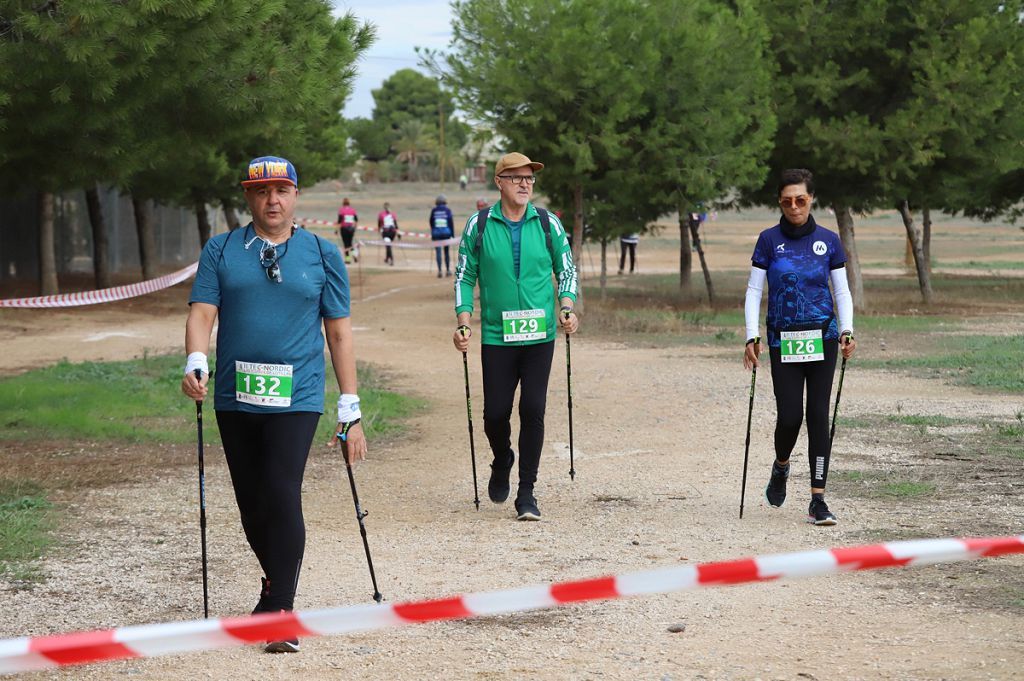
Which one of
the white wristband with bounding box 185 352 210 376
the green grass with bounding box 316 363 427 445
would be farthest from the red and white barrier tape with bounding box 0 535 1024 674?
the green grass with bounding box 316 363 427 445

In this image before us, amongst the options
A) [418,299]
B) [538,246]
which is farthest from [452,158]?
[538,246]

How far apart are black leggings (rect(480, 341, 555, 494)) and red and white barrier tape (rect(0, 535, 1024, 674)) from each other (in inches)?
171

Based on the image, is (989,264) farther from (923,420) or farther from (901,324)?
(923,420)

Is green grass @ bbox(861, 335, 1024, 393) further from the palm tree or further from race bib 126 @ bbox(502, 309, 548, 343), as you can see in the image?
the palm tree

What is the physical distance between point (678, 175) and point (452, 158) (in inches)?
3094

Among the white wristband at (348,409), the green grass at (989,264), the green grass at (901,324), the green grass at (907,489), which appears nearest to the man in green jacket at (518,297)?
the green grass at (907,489)

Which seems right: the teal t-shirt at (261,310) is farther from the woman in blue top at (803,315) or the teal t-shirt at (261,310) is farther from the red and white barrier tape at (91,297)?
the red and white barrier tape at (91,297)

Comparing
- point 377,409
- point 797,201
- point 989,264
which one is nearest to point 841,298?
point 797,201

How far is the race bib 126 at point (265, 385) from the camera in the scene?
5.66m

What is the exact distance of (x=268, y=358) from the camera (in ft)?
18.7

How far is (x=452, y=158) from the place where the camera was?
326 feet

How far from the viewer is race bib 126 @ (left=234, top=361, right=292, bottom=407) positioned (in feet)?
18.6

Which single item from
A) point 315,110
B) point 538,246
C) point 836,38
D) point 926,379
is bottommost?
point 926,379

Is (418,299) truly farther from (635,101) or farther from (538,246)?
(538,246)
